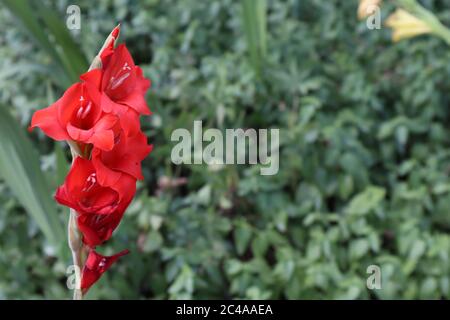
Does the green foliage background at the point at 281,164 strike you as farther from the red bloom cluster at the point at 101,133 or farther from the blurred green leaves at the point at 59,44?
the red bloom cluster at the point at 101,133

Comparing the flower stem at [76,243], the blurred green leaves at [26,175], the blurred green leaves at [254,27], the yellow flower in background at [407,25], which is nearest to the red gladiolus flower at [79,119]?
the flower stem at [76,243]

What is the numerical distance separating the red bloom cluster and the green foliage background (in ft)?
2.11

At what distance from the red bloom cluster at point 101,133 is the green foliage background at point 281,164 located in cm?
64

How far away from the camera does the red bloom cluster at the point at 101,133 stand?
85 cm

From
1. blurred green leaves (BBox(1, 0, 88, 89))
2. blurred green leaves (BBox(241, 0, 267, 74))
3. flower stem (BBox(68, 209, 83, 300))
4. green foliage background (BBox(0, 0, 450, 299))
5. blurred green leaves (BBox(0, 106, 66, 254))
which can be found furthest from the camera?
blurred green leaves (BBox(241, 0, 267, 74))

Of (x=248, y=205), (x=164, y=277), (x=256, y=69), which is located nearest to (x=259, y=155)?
(x=248, y=205)

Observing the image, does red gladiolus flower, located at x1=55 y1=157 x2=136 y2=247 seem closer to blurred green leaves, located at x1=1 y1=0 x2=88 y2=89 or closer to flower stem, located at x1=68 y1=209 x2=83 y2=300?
flower stem, located at x1=68 y1=209 x2=83 y2=300

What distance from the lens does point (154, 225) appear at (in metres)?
1.78

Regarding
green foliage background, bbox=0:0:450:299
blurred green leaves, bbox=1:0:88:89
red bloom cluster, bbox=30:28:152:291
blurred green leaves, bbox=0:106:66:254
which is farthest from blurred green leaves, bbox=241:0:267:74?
red bloom cluster, bbox=30:28:152:291

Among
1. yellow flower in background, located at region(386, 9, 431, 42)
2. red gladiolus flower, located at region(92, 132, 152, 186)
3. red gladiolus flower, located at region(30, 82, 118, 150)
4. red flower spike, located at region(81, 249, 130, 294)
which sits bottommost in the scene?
red flower spike, located at region(81, 249, 130, 294)

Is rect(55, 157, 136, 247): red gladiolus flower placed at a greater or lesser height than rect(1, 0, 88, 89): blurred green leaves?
lesser

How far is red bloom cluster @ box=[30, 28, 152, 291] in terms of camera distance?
0.85 metres

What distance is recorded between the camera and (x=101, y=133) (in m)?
0.82

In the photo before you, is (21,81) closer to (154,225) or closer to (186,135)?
(186,135)
